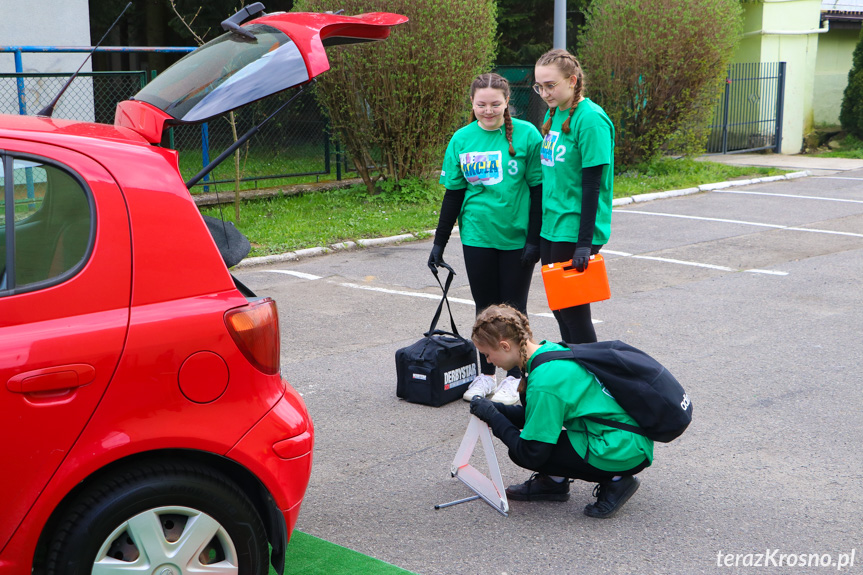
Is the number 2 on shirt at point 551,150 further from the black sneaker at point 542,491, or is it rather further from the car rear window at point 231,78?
the car rear window at point 231,78

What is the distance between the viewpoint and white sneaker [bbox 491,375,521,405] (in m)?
4.82

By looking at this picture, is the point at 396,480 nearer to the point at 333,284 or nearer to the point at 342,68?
the point at 333,284

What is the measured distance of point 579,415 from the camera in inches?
139

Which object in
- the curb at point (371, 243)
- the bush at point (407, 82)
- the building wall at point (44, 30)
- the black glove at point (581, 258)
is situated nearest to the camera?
the black glove at point (581, 258)

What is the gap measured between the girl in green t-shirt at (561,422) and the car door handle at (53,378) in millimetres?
1653

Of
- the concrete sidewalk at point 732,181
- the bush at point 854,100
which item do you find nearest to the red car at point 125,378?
the concrete sidewalk at point 732,181

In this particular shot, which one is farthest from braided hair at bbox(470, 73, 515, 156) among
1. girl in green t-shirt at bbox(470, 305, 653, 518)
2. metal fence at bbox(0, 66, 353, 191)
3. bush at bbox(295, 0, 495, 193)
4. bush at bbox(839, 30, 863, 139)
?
bush at bbox(839, 30, 863, 139)

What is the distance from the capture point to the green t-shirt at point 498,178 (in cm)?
479

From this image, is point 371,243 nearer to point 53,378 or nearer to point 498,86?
point 498,86

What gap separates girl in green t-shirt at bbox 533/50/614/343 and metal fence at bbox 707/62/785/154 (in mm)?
15213

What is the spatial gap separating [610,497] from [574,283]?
1.16m

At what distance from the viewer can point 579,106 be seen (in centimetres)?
448

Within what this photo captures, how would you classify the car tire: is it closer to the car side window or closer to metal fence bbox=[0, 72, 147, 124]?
the car side window

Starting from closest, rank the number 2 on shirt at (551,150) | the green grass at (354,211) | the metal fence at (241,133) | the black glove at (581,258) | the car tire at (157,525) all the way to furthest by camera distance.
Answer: the car tire at (157,525) < the black glove at (581,258) < the number 2 on shirt at (551,150) < the green grass at (354,211) < the metal fence at (241,133)
